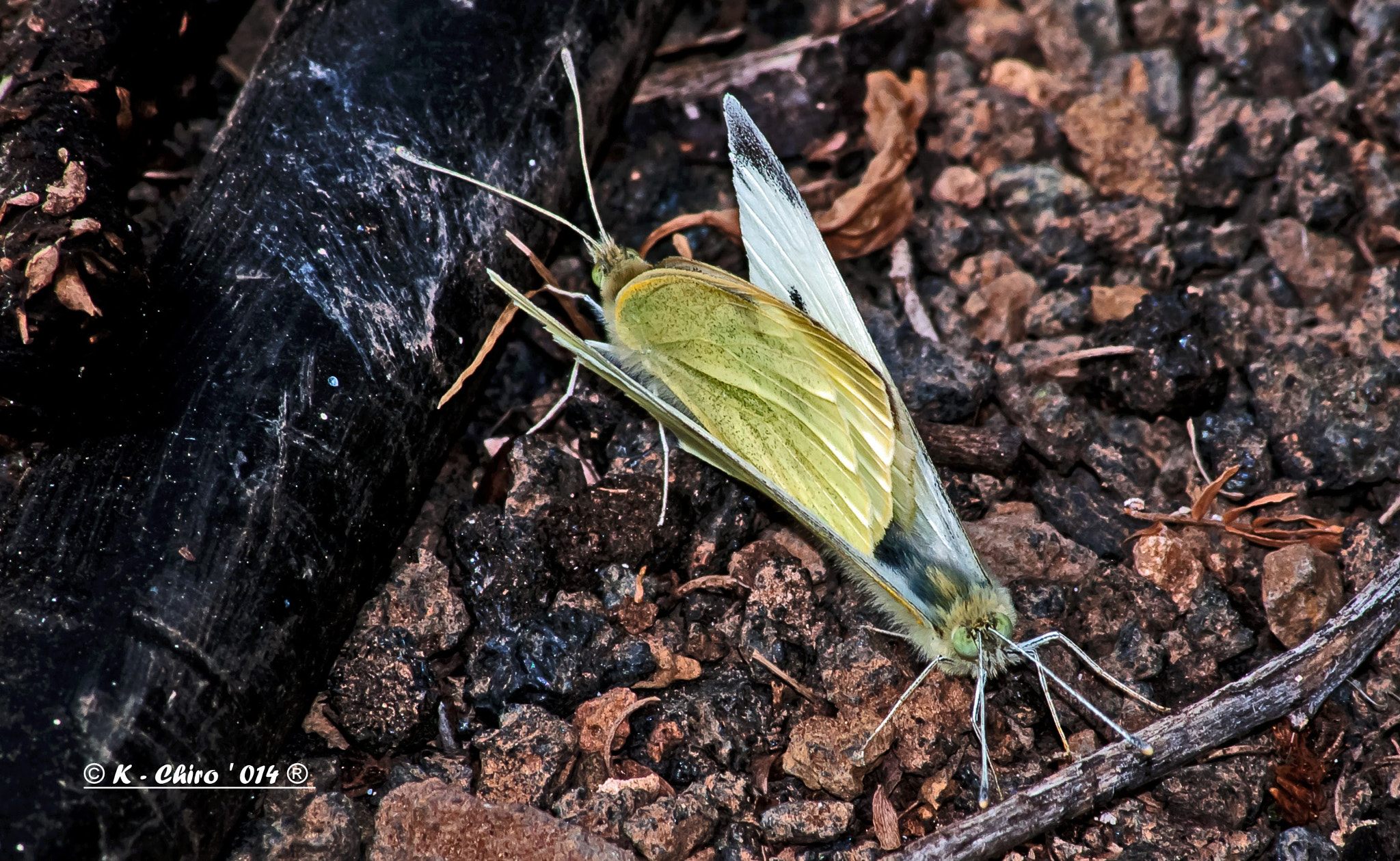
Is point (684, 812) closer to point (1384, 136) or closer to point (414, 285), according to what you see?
point (414, 285)

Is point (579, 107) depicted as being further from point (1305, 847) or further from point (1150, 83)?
point (1305, 847)

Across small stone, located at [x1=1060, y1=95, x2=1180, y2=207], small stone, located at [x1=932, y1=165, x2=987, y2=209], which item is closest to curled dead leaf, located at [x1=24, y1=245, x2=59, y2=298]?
small stone, located at [x1=932, y1=165, x2=987, y2=209]

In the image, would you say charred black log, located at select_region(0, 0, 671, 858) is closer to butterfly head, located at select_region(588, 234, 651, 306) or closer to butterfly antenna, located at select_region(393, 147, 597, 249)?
butterfly antenna, located at select_region(393, 147, 597, 249)

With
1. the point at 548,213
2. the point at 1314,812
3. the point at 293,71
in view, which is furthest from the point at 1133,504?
the point at 293,71

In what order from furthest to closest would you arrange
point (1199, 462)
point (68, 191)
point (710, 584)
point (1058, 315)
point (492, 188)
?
point (1058, 315)
point (1199, 462)
point (710, 584)
point (492, 188)
point (68, 191)

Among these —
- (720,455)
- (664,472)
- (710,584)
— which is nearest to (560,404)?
(664,472)

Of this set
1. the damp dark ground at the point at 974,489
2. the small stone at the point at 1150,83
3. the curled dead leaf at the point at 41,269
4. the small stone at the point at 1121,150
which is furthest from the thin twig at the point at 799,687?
the small stone at the point at 1150,83
